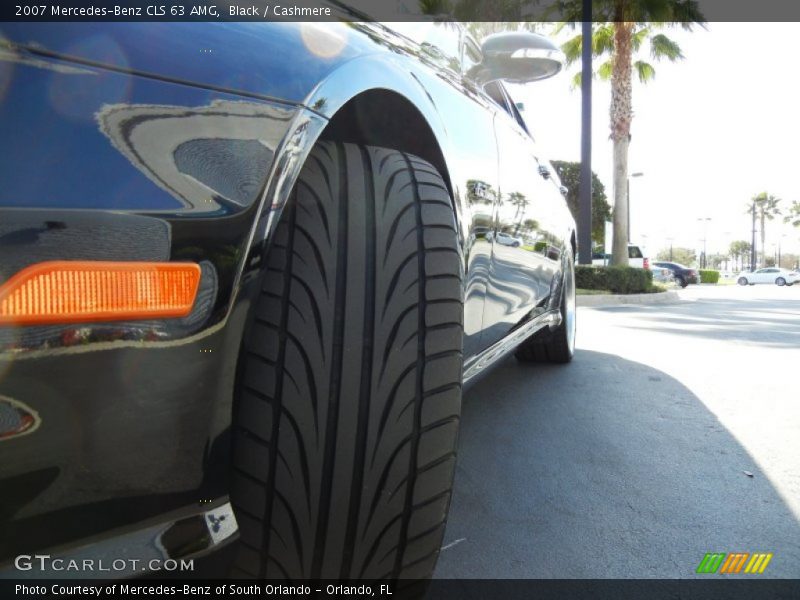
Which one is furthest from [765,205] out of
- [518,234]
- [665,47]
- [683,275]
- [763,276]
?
[518,234]

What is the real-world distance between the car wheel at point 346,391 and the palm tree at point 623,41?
14.0m

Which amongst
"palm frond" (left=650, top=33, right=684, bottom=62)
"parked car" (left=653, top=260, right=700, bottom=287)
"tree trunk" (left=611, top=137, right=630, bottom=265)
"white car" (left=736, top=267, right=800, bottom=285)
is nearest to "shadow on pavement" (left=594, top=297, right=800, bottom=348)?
"tree trunk" (left=611, top=137, right=630, bottom=265)

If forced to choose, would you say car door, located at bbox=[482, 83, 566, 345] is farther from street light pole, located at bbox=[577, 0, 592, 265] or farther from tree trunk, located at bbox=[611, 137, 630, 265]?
tree trunk, located at bbox=[611, 137, 630, 265]

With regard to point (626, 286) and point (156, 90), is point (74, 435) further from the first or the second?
point (626, 286)

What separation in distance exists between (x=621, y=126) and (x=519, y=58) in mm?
14497

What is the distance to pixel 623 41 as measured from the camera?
49.0 ft

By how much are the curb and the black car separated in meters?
10.0

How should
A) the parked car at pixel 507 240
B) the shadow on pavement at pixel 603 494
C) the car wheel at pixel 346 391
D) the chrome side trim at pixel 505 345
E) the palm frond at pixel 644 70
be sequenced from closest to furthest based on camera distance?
the car wheel at pixel 346 391, the shadow on pavement at pixel 603 494, the chrome side trim at pixel 505 345, the parked car at pixel 507 240, the palm frond at pixel 644 70

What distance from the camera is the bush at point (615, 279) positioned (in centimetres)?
1295

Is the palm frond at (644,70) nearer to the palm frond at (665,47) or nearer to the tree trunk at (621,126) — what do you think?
the palm frond at (665,47)

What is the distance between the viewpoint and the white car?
132ft

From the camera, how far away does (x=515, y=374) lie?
363cm

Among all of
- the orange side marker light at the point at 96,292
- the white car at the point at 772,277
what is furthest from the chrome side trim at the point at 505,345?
the white car at the point at 772,277

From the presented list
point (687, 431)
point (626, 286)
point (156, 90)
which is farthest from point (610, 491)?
point (626, 286)
